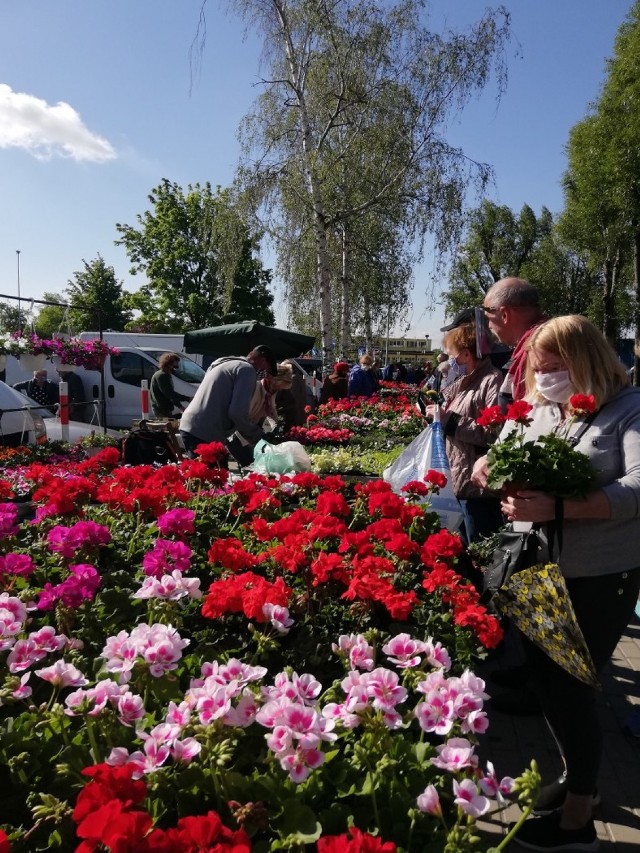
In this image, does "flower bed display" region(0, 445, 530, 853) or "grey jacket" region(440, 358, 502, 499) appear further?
"grey jacket" region(440, 358, 502, 499)

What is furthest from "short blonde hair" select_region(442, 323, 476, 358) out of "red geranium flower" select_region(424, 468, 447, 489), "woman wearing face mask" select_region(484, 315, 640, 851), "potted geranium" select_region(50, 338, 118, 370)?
"potted geranium" select_region(50, 338, 118, 370)

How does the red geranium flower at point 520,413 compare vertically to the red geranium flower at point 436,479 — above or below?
above

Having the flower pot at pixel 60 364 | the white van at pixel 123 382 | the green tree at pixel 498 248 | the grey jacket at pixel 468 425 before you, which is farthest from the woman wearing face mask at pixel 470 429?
the green tree at pixel 498 248

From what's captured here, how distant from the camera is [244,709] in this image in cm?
140

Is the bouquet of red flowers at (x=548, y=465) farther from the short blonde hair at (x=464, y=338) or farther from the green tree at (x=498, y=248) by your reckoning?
the green tree at (x=498, y=248)

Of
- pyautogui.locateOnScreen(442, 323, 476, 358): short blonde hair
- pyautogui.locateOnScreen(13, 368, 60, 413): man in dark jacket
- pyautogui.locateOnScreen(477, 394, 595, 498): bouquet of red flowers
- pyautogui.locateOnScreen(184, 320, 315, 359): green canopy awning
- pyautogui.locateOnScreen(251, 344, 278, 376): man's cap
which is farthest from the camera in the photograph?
pyautogui.locateOnScreen(13, 368, 60, 413): man in dark jacket

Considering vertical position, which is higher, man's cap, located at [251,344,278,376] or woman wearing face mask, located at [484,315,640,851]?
man's cap, located at [251,344,278,376]

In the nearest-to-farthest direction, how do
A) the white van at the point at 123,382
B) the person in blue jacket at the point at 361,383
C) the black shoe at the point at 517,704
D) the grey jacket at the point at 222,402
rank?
the black shoe at the point at 517,704 → the grey jacket at the point at 222,402 → the person in blue jacket at the point at 361,383 → the white van at the point at 123,382

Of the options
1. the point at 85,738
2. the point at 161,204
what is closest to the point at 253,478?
the point at 85,738

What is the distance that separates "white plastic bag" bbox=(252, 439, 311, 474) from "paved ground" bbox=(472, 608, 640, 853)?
1.84 metres

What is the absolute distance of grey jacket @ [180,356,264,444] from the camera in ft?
15.9

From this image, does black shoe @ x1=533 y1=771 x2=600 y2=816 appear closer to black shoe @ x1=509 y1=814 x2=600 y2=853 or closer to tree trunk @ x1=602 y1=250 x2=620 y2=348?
black shoe @ x1=509 y1=814 x2=600 y2=853

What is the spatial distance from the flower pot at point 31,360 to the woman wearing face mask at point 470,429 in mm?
7270

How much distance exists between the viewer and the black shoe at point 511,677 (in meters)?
3.61
